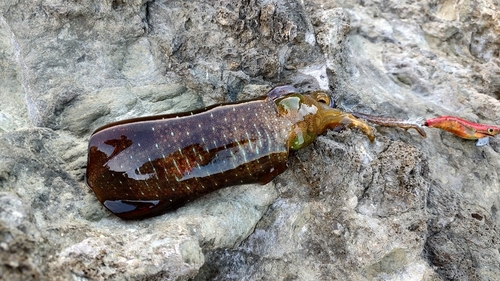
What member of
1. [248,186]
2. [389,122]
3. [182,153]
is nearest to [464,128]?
[389,122]

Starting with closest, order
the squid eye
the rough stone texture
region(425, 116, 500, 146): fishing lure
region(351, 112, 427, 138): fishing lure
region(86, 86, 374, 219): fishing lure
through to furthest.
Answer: the rough stone texture, region(86, 86, 374, 219): fishing lure, the squid eye, region(351, 112, 427, 138): fishing lure, region(425, 116, 500, 146): fishing lure

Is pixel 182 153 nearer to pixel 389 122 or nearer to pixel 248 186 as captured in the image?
pixel 248 186

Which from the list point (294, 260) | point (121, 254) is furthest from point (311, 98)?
point (121, 254)

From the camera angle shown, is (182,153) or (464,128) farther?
(464,128)

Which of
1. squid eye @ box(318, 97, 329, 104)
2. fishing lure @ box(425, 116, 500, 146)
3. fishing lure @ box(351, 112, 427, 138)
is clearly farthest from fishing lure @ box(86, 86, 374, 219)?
fishing lure @ box(425, 116, 500, 146)

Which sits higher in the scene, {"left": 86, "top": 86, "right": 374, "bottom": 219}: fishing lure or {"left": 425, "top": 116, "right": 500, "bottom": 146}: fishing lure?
{"left": 86, "top": 86, "right": 374, "bottom": 219}: fishing lure

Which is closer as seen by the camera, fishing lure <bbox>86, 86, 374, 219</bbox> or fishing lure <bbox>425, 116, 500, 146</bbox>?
fishing lure <bbox>86, 86, 374, 219</bbox>

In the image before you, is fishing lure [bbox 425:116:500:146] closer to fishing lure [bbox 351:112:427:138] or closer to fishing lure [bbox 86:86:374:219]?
fishing lure [bbox 351:112:427:138]

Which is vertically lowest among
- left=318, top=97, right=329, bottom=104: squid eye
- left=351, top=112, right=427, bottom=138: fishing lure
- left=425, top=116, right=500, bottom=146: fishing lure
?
left=425, top=116, right=500, bottom=146: fishing lure

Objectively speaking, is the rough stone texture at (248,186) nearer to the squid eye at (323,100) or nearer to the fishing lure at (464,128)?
the fishing lure at (464,128)
